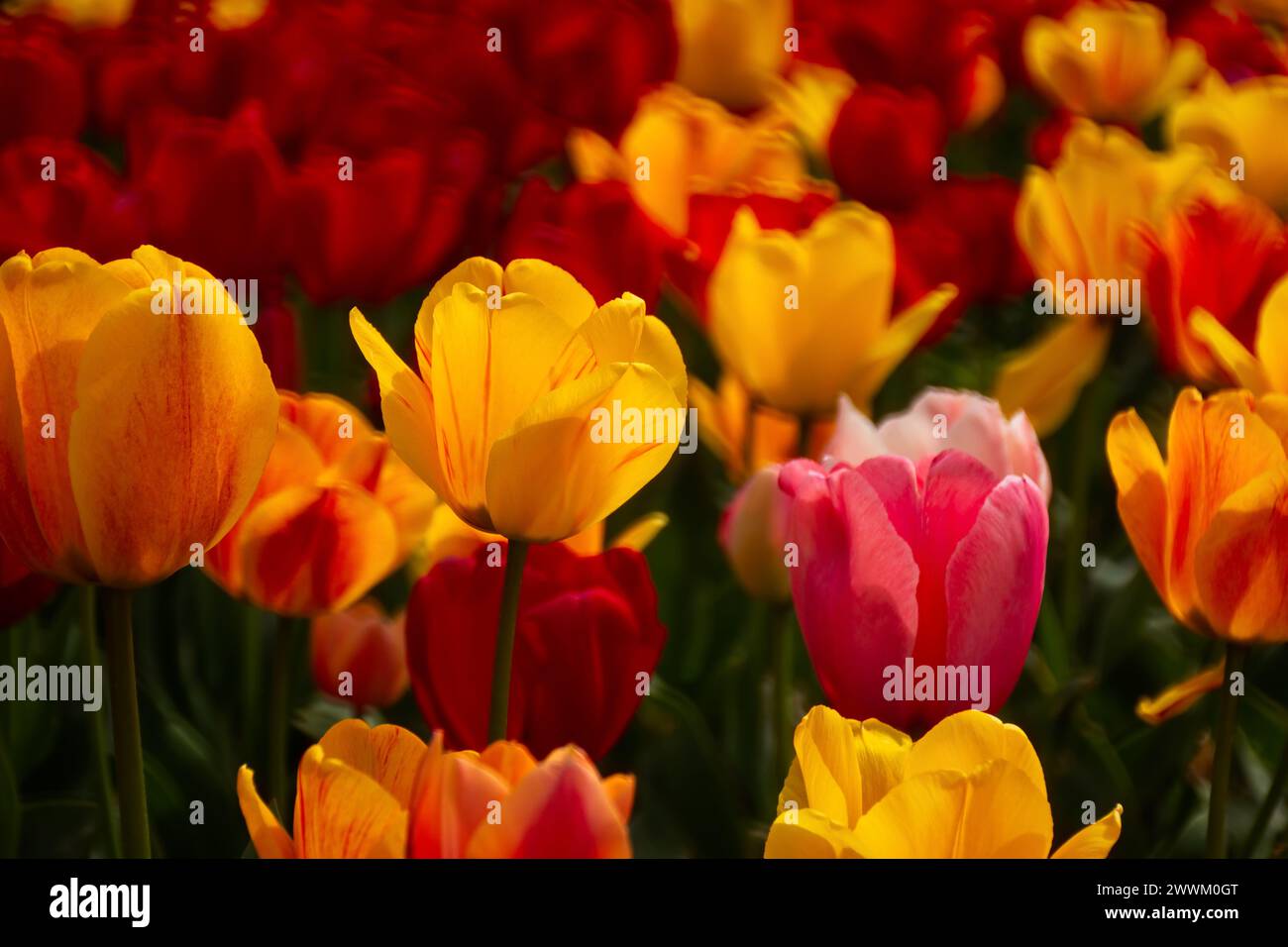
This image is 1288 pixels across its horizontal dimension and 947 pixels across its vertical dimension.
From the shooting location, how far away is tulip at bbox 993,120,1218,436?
116 centimetres

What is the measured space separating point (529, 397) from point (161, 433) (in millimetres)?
136

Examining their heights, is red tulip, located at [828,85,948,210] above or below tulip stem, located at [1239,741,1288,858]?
above

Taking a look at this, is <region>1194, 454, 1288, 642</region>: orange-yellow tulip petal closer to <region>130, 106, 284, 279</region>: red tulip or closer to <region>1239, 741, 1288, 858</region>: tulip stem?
<region>1239, 741, 1288, 858</region>: tulip stem

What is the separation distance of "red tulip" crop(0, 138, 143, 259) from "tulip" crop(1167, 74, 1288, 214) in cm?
89

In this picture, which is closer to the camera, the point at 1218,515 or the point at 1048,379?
the point at 1218,515

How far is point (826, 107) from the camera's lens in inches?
62.1

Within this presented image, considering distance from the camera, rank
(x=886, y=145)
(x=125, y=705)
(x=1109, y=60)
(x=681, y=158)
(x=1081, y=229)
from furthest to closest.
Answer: (x=1109, y=60) < (x=886, y=145) < (x=681, y=158) < (x=1081, y=229) < (x=125, y=705)

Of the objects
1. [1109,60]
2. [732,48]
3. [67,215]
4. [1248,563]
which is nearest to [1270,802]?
[1248,563]

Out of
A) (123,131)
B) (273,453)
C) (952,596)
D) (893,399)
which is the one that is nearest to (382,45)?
(123,131)

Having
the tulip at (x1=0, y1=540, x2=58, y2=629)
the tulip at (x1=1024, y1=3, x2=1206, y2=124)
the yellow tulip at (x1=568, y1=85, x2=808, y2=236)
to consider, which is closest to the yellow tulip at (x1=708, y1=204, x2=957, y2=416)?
the yellow tulip at (x1=568, y1=85, x2=808, y2=236)

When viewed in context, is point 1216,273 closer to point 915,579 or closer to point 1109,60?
point 915,579

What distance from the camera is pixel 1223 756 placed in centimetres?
77

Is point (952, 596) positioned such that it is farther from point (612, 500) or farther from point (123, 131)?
point (123, 131)

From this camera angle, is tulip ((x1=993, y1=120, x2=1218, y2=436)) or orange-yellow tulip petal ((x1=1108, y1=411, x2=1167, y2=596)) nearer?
orange-yellow tulip petal ((x1=1108, y1=411, x2=1167, y2=596))
